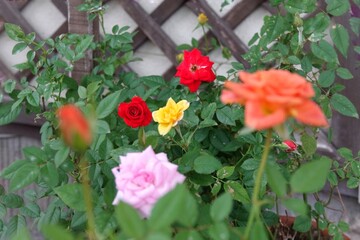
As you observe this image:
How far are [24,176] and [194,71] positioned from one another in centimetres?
53

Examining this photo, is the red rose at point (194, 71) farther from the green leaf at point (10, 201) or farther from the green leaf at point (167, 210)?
the green leaf at point (167, 210)

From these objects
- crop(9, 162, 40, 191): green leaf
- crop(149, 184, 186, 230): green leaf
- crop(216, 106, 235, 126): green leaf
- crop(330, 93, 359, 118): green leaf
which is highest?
crop(9, 162, 40, 191): green leaf

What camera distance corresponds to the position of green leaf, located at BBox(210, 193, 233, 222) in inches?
22.7

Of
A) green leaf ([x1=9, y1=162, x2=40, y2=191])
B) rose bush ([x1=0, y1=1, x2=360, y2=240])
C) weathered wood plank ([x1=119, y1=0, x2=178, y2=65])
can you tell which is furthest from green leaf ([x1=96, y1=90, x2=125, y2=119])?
weathered wood plank ([x1=119, y1=0, x2=178, y2=65])

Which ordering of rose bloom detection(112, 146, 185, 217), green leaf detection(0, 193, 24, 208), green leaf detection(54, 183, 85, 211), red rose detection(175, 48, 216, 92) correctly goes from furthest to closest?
red rose detection(175, 48, 216, 92), green leaf detection(0, 193, 24, 208), green leaf detection(54, 183, 85, 211), rose bloom detection(112, 146, 185, 217)

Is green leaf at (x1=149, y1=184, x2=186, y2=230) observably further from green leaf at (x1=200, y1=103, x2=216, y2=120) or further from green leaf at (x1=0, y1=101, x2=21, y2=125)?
green leaf at (x1=0, y1=101, x2=21, y2=125)

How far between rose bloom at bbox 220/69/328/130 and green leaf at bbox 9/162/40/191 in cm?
46

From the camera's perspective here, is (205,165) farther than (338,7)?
No

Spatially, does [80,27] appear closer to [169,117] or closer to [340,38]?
[169,117]

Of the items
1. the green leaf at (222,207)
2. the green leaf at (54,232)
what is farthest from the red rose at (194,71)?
the green leaf at (54,232)

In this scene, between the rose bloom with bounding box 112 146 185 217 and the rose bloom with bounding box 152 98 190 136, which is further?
the rose bloom with bounding box 152 98 190 136

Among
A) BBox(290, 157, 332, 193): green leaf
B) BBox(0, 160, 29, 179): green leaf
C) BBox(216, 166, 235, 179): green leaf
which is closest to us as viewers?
BBox(290, 157, 332, 193): green leaf

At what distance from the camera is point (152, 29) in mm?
Answer: 1801

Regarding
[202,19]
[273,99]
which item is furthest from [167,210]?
[202,19]
